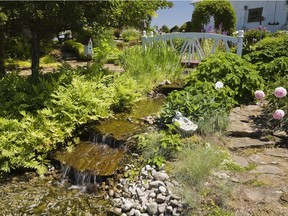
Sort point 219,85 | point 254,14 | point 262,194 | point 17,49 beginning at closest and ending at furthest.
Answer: point 262,194 → point 219,85 → point 17,49 → point 254,14

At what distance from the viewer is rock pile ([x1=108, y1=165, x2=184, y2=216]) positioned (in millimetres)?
3205

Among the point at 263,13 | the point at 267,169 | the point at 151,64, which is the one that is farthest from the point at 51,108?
the point at 263,13

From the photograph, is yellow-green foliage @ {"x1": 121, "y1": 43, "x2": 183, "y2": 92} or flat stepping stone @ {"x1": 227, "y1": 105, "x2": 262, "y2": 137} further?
yellow-green foliage @ {"x1": 121, "y1": 43, "x2": 183, "y2": 92}

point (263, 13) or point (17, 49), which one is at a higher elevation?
point (263, 13)

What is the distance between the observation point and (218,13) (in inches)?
573

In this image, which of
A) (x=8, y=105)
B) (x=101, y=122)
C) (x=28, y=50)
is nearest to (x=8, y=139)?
(x=8, y=105)

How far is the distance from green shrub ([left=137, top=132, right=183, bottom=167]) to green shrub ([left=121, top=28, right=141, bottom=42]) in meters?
12.1

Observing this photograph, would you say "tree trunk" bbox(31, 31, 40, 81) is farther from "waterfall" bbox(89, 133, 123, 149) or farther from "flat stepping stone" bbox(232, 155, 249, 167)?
"flat stepping stone" bbox(232, 155, 249, 167)

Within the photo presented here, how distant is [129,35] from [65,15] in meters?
11.3

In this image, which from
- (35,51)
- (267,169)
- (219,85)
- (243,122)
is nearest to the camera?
(267,169)

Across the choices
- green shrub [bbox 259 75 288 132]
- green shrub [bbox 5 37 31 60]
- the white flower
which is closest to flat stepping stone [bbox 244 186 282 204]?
green shrub [bbox 259 75 288 132]

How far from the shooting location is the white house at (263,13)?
2092 centimetres

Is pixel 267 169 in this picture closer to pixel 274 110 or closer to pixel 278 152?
pixel 278 152

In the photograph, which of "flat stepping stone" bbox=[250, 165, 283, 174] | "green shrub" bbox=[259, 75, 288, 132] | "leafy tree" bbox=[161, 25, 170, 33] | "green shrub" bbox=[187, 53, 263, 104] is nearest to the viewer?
"flat stepping stone" bbox=[250, 165, 283, 174]
